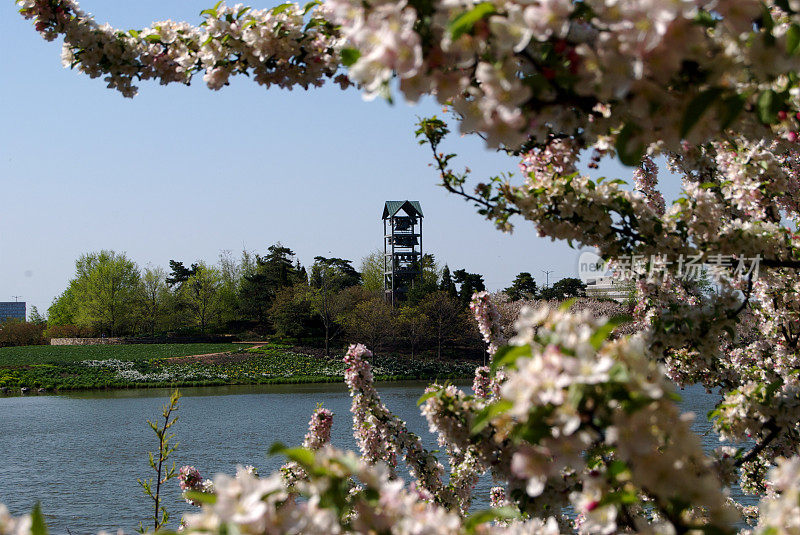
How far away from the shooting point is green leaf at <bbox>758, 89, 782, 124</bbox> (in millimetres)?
1339

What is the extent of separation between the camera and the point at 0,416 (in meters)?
20.0

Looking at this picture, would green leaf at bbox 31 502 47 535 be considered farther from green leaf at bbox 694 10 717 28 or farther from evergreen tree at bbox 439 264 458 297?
evergreen tree at bbox 439 264 458 297

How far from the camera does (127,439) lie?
1603 cm

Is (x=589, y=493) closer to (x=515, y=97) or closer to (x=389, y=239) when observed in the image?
(x=515, y=97)

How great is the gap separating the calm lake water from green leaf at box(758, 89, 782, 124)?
26.0 ft

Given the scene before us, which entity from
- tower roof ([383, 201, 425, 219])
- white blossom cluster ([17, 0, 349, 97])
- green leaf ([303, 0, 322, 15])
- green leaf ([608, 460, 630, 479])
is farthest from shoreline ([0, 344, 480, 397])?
green leaf ([608, 460, 630, 479])

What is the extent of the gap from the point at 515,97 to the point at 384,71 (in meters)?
0.27

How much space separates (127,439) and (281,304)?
101 ft

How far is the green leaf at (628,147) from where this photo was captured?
4.42 ft

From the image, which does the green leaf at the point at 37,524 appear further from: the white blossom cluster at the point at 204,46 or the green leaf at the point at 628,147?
the white blossom cluster at the point at 204,46

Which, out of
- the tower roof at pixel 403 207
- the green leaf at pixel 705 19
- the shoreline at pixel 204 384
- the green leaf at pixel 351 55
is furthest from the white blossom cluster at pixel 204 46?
the tower roof at pixel 403 207

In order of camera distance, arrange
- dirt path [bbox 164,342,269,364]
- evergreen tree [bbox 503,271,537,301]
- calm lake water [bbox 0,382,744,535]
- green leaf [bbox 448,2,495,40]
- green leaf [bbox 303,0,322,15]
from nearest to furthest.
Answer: green leaf [bbox 448,2,495,40] < green leaf [bbox 303,0,322,15] < calm lake water [bbox 0,382,744,535] < dirt path [bbox 164,342,269,364] < evergreen tree [bbox 503,271,537,301]

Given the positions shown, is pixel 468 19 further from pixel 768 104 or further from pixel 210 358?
pixel 210 358

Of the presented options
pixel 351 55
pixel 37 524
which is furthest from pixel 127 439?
pixel 351 55
